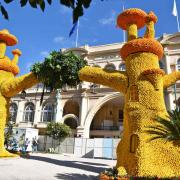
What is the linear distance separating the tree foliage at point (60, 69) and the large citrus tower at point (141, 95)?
1.17m

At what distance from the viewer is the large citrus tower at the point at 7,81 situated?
14.5 metres

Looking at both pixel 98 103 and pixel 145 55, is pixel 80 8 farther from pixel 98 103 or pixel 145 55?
pixel 98 103

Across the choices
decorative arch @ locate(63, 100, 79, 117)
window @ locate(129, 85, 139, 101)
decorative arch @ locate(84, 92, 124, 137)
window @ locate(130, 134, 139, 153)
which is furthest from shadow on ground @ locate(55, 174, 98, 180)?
decorative arch @ locate(63, 100, 79, 117)

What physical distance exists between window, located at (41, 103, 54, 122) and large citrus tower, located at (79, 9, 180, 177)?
22.8 metres

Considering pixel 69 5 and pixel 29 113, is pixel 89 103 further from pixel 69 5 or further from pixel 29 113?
pixel 69 5

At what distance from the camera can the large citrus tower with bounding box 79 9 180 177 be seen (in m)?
9.13

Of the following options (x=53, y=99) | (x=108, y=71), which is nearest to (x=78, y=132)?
(x=53, y=99)

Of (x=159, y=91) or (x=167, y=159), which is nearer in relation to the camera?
(x=167, y=159)

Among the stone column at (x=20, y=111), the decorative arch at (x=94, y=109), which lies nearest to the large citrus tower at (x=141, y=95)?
the decorative arch at (x=94, y=109)

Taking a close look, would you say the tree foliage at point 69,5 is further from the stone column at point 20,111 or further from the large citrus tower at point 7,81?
the stone column at point 20,111

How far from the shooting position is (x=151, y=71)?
33.6 feet

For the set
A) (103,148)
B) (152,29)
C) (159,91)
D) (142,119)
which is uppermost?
(152,29)

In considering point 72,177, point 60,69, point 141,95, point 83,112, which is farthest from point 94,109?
point 72,177

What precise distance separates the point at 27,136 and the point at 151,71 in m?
17.5
